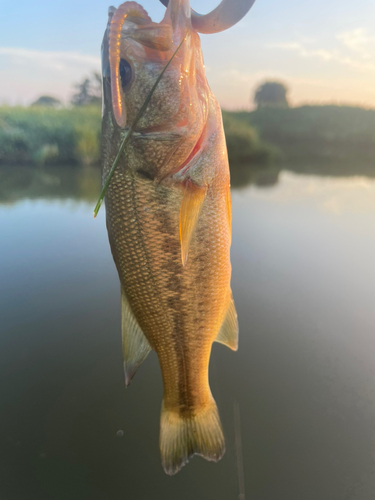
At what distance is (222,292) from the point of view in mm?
604

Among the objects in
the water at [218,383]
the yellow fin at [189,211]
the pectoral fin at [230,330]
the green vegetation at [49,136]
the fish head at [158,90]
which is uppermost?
the green vegetation at [49,136]

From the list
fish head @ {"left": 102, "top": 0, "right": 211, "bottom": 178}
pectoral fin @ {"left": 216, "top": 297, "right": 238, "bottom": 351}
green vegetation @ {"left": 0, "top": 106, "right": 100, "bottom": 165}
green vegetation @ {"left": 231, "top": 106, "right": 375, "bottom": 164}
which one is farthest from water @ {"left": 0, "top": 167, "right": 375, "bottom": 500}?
green vegetation @ {"left": 231, "top": 106, "right": 375, "bottom": 164}

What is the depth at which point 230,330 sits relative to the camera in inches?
26.5

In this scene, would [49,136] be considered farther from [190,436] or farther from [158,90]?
[190,436]

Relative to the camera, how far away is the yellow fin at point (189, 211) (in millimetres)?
498

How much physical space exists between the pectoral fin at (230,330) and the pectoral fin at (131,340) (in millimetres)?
191

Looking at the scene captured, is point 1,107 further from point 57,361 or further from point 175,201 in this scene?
point 175,201

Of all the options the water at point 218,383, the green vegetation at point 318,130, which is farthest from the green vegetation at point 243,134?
the water at point 218,383

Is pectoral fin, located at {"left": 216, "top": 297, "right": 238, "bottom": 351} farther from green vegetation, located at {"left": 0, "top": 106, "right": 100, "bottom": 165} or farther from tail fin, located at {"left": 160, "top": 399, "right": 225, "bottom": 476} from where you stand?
green vegetation, located at {"left": 0, "top": 106, "right": 100, "bottom": 165}

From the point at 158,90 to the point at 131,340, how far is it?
1.80 ft

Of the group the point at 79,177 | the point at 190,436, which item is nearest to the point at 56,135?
the point at 79,177

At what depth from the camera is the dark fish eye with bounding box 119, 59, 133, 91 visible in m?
0.50

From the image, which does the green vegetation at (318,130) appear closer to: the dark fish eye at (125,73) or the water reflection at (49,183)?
the water reflection at (49,183)

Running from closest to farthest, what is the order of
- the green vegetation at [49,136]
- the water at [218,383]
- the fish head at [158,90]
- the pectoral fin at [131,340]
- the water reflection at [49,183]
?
the fish head at [158,90]
the pectoral fin at [131,340]
the water at [218,383]
the water reflection at [49,183]
the green vegetation at [49,136]
